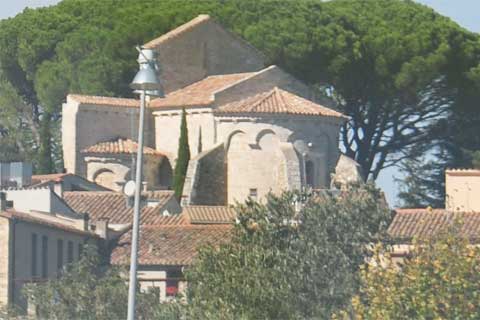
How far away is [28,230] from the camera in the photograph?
5416 centimetres

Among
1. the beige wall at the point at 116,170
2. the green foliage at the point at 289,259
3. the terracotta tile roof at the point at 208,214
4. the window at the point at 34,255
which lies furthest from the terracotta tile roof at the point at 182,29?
the green foliage at the point at 289,259

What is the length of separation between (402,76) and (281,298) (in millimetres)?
45564

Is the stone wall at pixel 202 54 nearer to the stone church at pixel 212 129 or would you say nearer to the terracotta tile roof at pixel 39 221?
the stone church at pixel 212 129

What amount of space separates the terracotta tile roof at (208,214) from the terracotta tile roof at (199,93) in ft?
23.2

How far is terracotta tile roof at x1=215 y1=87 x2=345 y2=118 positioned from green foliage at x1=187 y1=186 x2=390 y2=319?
28825 mm

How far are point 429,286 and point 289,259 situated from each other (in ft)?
18.9

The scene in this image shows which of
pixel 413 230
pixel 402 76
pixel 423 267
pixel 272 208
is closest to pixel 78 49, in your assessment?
pixel 402 76

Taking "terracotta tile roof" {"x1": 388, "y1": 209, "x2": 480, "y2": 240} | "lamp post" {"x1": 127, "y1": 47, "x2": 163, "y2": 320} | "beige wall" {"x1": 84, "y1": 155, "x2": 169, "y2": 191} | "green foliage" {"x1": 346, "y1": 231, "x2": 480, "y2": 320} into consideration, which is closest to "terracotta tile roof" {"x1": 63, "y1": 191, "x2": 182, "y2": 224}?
"terracotta tile roof" {"x1": 388, "y1": 209, "x2": 480, "y2": 240}

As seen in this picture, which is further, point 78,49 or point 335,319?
point 78,49

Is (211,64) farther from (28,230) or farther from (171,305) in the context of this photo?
(171,305)

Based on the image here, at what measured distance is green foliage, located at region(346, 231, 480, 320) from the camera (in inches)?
1532

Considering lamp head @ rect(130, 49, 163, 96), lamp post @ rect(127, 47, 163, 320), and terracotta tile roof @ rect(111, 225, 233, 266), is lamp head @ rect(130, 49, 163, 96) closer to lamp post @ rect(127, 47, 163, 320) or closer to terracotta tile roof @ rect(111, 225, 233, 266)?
lamp post @ rect(127, 47, 163, 320)

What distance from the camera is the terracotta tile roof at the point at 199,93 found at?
80125 millimetres

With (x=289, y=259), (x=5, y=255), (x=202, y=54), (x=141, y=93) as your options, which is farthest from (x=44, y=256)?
(x=202, y=54)
